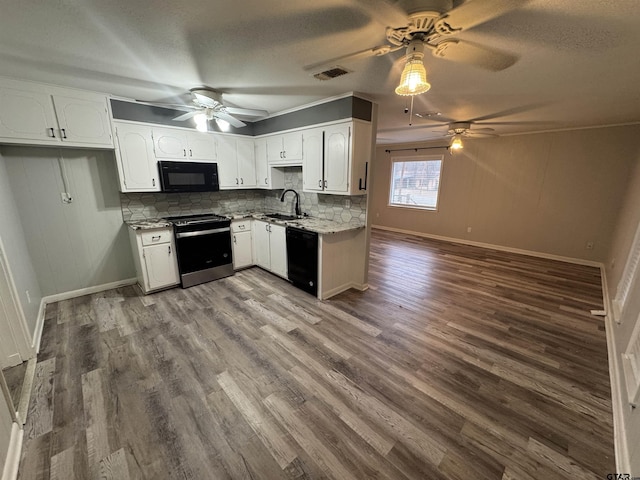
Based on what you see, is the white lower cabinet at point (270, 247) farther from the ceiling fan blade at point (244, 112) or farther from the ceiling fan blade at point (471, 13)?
the ceiling fan blade at point (471, 13)

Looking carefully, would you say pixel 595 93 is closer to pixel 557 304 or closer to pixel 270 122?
pixel 557 304

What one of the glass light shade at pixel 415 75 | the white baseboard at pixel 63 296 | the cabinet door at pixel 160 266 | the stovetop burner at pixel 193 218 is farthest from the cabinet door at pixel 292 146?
the white baseboard at pixel 63 296

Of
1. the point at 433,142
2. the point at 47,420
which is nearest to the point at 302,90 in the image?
the point at 47,420

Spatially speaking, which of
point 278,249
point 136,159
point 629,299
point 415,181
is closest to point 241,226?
point 278,249

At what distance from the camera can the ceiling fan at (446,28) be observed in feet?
3.87

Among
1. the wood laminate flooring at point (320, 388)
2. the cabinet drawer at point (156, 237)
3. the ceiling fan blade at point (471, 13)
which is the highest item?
the ceiling fan blade at point (471, 13)

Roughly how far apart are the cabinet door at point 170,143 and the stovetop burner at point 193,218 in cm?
90

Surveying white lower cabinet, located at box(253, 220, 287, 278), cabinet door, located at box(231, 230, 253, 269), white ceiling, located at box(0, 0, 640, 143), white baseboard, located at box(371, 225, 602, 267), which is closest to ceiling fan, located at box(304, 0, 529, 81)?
white ceiling, located at box(0, 0, 640, 143)

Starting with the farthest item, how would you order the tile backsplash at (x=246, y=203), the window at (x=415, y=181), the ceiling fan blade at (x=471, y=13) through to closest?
the window at (x=415, y=181) → the tile backsplash at (x=246, y=203) → the ceiling fan blade at (x=471, y=13)

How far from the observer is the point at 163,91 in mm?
2914

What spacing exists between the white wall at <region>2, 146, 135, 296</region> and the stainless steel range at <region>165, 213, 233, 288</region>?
31.8 inches

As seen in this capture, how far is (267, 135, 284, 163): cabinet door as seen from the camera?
402 cm

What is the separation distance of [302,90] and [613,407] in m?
3.87

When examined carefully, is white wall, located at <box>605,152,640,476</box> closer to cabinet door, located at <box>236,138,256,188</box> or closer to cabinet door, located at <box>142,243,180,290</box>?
cabinet door, located at <box>142,243,180,290</box>
